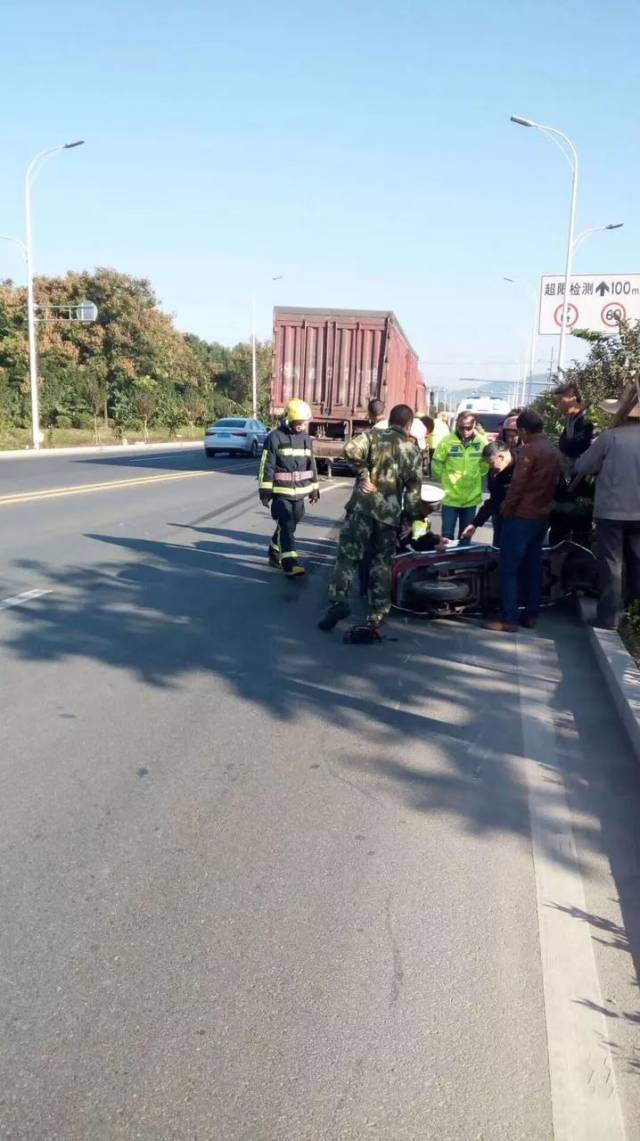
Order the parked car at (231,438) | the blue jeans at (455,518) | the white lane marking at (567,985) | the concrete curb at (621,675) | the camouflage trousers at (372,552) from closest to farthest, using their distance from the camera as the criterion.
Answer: the white lane marking at (567,985) → the concrete curb at (621,675) → the camouflage trousers at (372,552) → the blue jeans at (455,518) → the parked car at (231,438)

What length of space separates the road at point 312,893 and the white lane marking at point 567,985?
0.01m

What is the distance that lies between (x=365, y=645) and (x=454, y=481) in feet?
10.6

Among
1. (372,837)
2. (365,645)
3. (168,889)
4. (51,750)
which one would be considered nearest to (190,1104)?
(168,889)

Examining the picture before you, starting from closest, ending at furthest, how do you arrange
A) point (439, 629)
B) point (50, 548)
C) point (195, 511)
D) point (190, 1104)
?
point (190, 1104), point (439, 629), point (50, 548), point (195, 511)

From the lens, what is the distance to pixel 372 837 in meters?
4.19

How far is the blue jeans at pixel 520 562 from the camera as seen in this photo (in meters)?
7.82

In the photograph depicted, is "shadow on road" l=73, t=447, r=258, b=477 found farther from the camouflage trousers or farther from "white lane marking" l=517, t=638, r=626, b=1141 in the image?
"white lane marking" l=517, t=638, r=626, b=1141

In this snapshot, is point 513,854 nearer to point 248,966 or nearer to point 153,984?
point 248,966

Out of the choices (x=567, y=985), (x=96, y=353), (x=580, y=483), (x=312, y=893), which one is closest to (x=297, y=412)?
(x=580, y=483)

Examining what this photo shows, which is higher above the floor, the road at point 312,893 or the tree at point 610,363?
the tree at point 610,363

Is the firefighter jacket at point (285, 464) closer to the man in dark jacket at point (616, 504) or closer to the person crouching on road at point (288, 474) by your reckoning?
the person crouching on road at point (288, 474)

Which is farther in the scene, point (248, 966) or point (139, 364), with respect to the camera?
point (139, 364)

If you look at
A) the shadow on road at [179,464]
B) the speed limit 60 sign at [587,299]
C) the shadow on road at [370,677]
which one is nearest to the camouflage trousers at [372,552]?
the shadow on road at [370,677]

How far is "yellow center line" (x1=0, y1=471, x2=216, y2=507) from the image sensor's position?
17.0 m
